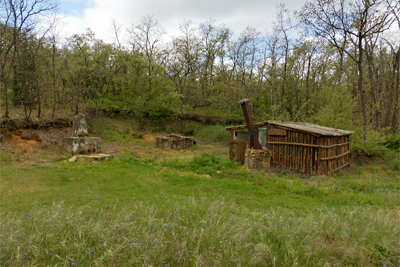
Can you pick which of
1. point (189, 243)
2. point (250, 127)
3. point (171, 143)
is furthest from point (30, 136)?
point (189, 243)

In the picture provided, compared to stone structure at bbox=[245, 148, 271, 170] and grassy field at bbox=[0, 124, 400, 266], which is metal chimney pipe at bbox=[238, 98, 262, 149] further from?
grassy field at bbox=[0, 124, 400, 266]

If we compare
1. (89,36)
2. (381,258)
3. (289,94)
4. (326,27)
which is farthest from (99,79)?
(381,258)

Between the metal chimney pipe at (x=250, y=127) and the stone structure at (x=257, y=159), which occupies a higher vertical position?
the metal chimney pipe at (x=250, y=127)

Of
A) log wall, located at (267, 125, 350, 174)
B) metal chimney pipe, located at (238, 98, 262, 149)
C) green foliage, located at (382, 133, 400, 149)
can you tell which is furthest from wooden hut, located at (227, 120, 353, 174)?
green foliage, located at (382, 133, 400, 149)

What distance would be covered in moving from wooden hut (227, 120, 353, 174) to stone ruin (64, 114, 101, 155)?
899 cm

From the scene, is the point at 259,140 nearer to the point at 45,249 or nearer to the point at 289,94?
the point at 45,249

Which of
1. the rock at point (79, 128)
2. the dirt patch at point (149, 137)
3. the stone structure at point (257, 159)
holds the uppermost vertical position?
the rock at point (79, 128)

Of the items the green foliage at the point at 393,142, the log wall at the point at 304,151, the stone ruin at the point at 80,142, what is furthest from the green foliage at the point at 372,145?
the stone ruin at the point at 80,142

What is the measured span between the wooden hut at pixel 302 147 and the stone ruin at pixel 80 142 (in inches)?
354

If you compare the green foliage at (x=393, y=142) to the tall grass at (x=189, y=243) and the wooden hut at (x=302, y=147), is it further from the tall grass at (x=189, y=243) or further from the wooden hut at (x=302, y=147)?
the tall grass at (x=189, y=243)

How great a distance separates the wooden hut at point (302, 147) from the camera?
11656 millimetres

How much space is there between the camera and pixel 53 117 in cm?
1717

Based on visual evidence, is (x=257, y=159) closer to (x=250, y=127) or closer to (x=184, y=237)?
(x=250, y=127)

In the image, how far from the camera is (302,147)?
1206 cm
